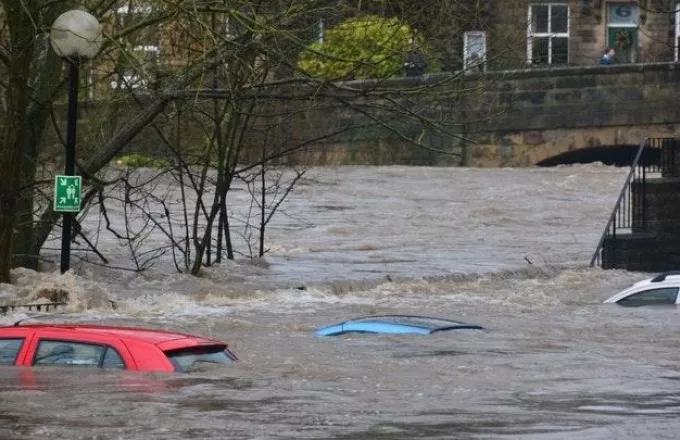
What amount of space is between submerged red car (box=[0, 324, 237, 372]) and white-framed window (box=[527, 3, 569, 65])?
1150cm

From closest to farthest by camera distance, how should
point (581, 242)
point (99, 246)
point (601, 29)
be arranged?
1. point (99, 246)
2. point (581, 242)
3. point (601, 29)

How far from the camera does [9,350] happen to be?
11867 mm

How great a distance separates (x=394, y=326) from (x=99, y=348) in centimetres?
465

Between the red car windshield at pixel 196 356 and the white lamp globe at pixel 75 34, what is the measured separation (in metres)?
5.98

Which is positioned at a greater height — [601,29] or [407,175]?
[601,29]

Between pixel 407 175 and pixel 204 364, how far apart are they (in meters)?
34.9

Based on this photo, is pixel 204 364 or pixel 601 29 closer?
pixel 204 364

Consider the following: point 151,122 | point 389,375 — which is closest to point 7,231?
point 151,122

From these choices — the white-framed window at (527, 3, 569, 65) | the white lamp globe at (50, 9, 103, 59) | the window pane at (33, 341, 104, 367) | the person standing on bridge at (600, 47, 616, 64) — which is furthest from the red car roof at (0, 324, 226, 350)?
the person standing on bridge at (600, 47, 616, 64)

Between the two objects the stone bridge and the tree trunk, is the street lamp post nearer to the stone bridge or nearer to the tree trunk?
the tree trunk

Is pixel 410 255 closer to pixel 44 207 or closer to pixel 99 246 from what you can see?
pixel 99 246

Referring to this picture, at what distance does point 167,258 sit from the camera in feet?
88.4

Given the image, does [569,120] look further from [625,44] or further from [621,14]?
[621,14]

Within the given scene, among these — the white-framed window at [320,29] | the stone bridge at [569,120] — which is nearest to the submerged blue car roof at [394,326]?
the white-framed window at [320,29]
